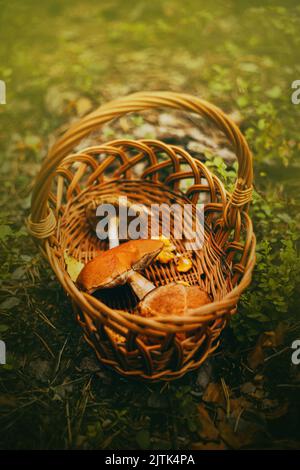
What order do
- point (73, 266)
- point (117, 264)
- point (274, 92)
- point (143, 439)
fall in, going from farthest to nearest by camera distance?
point (274, 92) → point (73, 266) → point (117, 264) → point (143, 439)

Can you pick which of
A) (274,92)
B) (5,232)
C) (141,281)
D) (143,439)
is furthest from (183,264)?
(274,92)

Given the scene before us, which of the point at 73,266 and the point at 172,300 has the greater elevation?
the point at 73,266

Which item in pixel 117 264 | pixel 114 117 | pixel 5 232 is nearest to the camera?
pixel 114 117

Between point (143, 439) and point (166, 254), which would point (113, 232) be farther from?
point (143, 439)

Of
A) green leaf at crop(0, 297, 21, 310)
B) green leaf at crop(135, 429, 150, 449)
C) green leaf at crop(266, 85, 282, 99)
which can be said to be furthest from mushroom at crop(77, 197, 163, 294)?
green leaf at crop(266, 85, 282, 99)

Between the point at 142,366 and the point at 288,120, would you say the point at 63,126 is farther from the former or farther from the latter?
the point at 142,366

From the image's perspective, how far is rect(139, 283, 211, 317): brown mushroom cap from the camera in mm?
2101

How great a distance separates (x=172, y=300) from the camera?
2119 mm

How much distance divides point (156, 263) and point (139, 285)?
0.99 feet

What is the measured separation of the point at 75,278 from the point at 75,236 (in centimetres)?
32

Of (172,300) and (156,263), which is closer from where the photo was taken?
(172,300)

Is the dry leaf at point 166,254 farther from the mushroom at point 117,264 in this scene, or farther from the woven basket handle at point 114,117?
the woven basket handle at point 114,117

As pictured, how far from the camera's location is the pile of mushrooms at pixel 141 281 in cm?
212

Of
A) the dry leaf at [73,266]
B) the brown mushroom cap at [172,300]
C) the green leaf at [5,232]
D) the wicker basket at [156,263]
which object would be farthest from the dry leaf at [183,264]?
the green leaf at [5,232]
